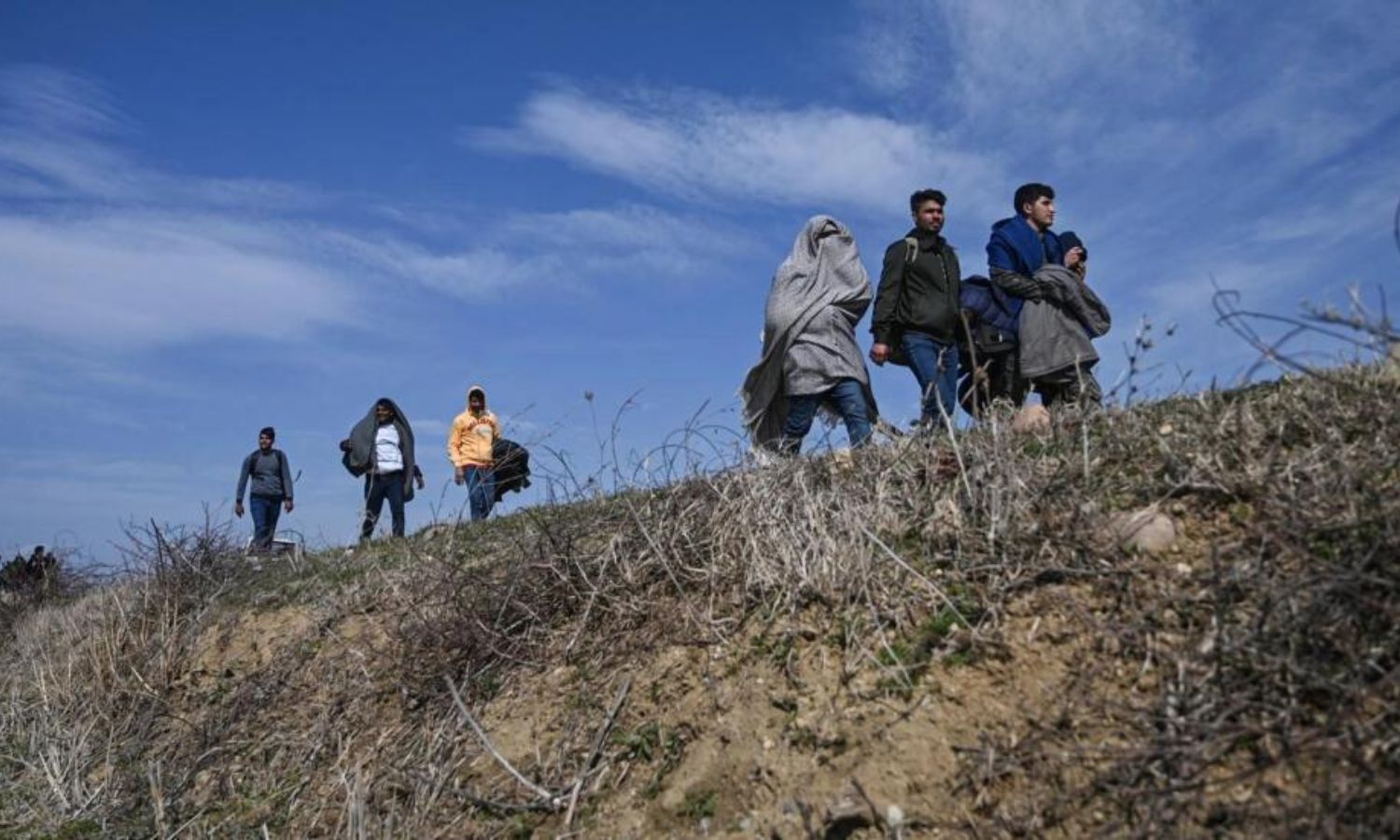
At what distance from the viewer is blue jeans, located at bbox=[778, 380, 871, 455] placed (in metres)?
6.04

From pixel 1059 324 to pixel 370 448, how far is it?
23.2ft

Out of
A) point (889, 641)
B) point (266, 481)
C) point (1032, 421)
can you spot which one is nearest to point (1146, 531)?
point (889, 641)

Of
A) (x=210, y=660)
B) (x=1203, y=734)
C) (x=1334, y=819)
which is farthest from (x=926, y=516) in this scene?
(x=210, y=660)

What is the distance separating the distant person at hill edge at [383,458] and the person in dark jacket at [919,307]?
5.95 meters

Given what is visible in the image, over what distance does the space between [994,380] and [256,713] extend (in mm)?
4172

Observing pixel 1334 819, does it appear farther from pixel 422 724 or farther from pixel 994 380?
pixel 994 380

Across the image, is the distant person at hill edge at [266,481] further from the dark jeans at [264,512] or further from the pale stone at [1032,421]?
the pale stone at [1032,421]

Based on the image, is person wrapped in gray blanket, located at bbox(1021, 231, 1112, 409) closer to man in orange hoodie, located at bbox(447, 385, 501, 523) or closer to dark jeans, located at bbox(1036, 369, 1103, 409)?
dark jeans, located at bbox(1036, 369, 1103, 409)

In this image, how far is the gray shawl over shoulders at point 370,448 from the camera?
10.6 metres

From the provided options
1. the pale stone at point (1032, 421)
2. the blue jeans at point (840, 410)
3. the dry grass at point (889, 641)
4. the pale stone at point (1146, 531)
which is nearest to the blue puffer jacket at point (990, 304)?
the blue jeans at point (840, 410)

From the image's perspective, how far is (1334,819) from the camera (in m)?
2.36

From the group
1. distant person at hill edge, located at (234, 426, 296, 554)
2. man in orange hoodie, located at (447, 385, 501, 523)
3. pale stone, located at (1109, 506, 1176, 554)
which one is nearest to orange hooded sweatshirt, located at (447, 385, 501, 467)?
man in orange hoodie, located at (447, 385, 501, 523)

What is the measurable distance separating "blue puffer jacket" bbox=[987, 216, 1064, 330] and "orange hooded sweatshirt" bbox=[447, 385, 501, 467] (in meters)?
5.59

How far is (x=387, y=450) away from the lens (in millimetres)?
10719
